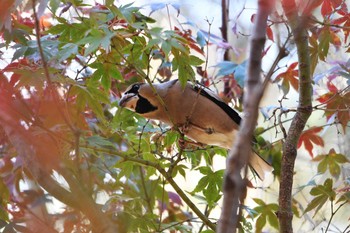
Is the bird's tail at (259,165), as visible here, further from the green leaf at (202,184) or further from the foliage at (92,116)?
the green leaf at (202,184)

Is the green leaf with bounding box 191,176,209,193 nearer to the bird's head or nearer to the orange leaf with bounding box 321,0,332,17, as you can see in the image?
the bird's head

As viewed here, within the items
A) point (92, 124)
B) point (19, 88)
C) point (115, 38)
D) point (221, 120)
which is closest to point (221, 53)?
point (221, 120)

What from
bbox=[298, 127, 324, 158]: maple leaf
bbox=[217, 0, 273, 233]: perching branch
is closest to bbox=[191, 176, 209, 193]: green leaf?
bbox=[298, 127, 324, 158]: maple leaf

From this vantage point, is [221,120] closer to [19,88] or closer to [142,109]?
[142,109]

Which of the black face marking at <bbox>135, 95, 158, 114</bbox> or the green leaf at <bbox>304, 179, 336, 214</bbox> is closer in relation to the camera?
the green leaf at <bbox>304, 179, 336, 214</bbox>

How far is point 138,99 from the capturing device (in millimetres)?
2111

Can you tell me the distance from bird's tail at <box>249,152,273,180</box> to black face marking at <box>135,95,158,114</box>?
0.43 m

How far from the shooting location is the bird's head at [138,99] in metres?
2.07

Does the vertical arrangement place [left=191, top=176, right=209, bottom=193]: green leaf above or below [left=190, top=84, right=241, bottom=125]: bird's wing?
below

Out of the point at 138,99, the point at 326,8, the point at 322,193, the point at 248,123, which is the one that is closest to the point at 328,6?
the point at 326,8

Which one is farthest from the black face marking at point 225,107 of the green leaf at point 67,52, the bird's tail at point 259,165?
the green leaf at point 67,52

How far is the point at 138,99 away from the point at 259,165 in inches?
22.0

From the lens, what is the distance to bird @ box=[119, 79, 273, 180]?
7.16 ft

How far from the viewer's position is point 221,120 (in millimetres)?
2326
